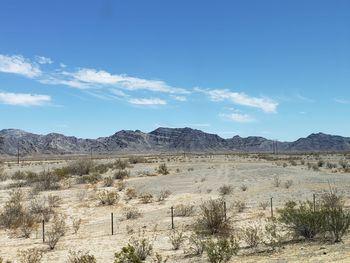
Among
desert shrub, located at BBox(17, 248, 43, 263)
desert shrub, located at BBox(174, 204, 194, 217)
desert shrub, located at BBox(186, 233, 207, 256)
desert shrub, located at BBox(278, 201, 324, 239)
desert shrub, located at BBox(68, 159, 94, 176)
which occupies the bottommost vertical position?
desert shrub, located at BBox(17, 248, 43, 263)

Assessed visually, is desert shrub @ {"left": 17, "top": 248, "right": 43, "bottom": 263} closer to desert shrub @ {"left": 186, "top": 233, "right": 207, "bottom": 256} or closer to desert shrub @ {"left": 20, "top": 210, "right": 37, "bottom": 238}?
desert shrub @ {"left": 20, "top": 210, "right": 37, "bottom": 238}

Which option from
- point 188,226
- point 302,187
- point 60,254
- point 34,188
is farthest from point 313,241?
point 34,188

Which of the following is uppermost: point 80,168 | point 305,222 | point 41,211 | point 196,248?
point 80,168

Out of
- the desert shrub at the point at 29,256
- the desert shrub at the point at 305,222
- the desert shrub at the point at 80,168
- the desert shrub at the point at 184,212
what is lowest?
the desert shrub at the point at 29,256

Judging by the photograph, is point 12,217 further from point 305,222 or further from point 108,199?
point 305,222

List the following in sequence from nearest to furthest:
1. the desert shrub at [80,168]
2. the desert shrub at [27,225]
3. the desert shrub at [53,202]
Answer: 1. the desert shrub at [27,225]
2. the desert shrub at [53,202]
3. the desert shrub at [80,168]

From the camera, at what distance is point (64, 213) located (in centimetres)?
2659

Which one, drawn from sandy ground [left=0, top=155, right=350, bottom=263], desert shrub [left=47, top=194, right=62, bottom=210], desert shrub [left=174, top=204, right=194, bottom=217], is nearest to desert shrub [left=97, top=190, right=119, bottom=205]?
sandy ground [left=0, top=155, right=350, bottom=263]

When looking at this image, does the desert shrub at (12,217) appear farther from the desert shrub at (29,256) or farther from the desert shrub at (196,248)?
the desert shrub at (196,248)

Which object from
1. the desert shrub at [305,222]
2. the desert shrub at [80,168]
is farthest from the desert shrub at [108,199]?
the desert shrub at [80,168]

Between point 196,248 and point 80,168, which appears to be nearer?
point 196,248

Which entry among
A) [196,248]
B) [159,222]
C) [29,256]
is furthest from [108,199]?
[29,256]

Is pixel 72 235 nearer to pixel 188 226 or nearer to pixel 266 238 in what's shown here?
pixel 188 226

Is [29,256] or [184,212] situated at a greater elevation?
[184,212]
